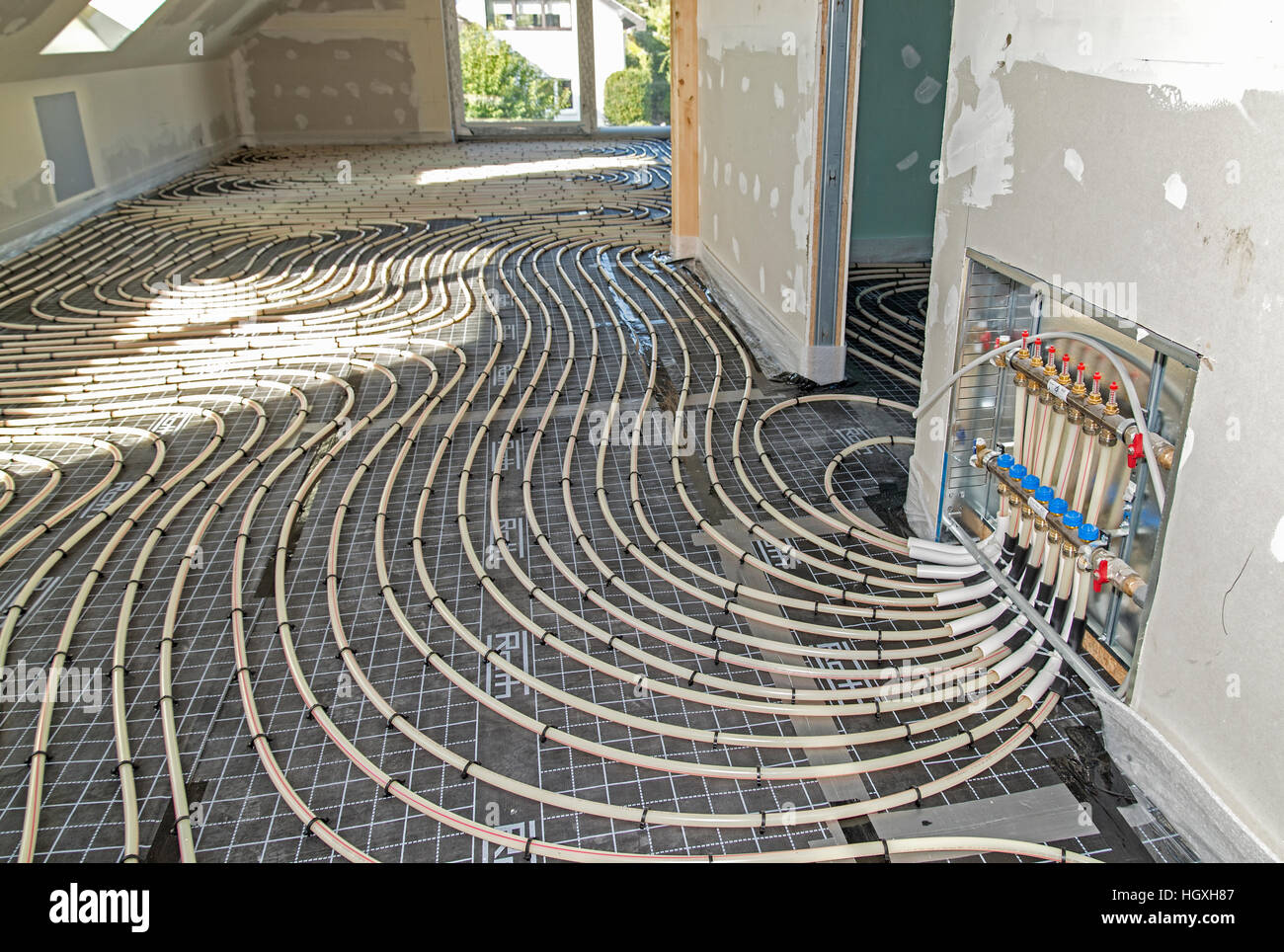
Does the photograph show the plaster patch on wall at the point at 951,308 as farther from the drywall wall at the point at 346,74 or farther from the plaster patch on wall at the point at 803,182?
the drywall wall at the point at 346,74

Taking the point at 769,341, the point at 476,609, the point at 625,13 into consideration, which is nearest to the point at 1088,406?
the point at 476,609

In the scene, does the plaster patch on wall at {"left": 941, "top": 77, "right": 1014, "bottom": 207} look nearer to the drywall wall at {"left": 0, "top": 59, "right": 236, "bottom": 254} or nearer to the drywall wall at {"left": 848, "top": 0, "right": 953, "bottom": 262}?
the drywall wall at {"left": 848, "top": 0, "right": 953, "bottom": 262}

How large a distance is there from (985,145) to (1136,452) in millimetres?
1757

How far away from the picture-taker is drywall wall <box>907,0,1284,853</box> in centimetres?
297

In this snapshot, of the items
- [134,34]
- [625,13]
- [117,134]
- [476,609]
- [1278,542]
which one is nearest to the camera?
[1278,542]

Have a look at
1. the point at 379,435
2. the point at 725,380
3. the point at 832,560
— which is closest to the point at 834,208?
the point at 725,380

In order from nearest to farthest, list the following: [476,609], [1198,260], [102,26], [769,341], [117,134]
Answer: [1198,260]
[476,609]
[769,341]
[102,26]
[117,134]

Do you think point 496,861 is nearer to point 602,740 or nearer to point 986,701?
point 602,740

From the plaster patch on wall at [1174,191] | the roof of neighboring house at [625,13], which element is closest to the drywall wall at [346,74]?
the roof of neighboring house at [625,13]

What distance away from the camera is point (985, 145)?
455 centimetres

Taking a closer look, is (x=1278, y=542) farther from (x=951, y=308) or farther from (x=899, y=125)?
(x=899, y=125)

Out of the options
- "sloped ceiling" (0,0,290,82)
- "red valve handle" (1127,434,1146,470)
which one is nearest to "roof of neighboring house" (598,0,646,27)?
"sloped ceiling" (0,0,290,82)

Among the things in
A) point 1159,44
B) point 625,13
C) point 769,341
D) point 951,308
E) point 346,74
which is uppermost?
point 625,13

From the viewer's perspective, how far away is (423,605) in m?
5.04
